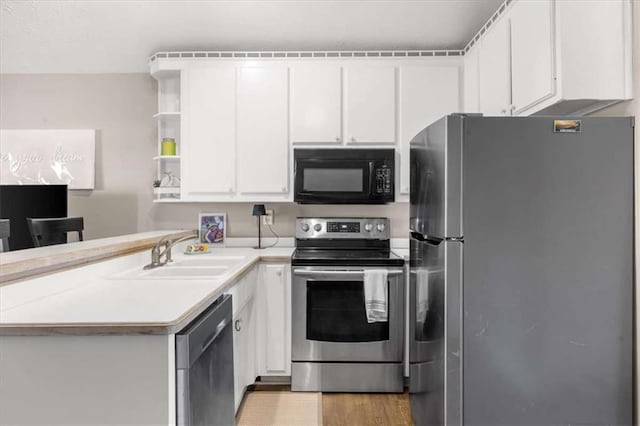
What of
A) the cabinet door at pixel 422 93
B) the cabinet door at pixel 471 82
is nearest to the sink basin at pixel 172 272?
the cabinet door at pixel 422 93

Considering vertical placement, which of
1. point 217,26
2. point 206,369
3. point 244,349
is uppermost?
point 217,26

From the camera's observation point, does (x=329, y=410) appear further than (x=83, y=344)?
Yes

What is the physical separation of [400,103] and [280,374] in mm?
2057

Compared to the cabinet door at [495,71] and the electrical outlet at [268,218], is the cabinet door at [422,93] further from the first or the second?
the electrical outlet at [268,218]

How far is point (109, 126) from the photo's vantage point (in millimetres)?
3055

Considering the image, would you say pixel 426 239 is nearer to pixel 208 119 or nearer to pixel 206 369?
pixel 206 369

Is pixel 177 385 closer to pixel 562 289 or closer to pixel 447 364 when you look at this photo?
pixel 447 364

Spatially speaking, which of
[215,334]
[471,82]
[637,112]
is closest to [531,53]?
[637,112]

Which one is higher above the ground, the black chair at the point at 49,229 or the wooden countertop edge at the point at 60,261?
the black chair at the point at 49,229

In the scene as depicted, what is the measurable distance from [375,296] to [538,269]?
3.23 ft

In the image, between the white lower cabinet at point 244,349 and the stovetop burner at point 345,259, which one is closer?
the white lower cabinet at point 244,349

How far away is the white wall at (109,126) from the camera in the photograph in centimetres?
304

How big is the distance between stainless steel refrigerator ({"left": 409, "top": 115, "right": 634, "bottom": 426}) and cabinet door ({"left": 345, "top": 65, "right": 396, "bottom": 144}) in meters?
1.18

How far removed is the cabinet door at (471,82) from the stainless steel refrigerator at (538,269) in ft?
3.32
